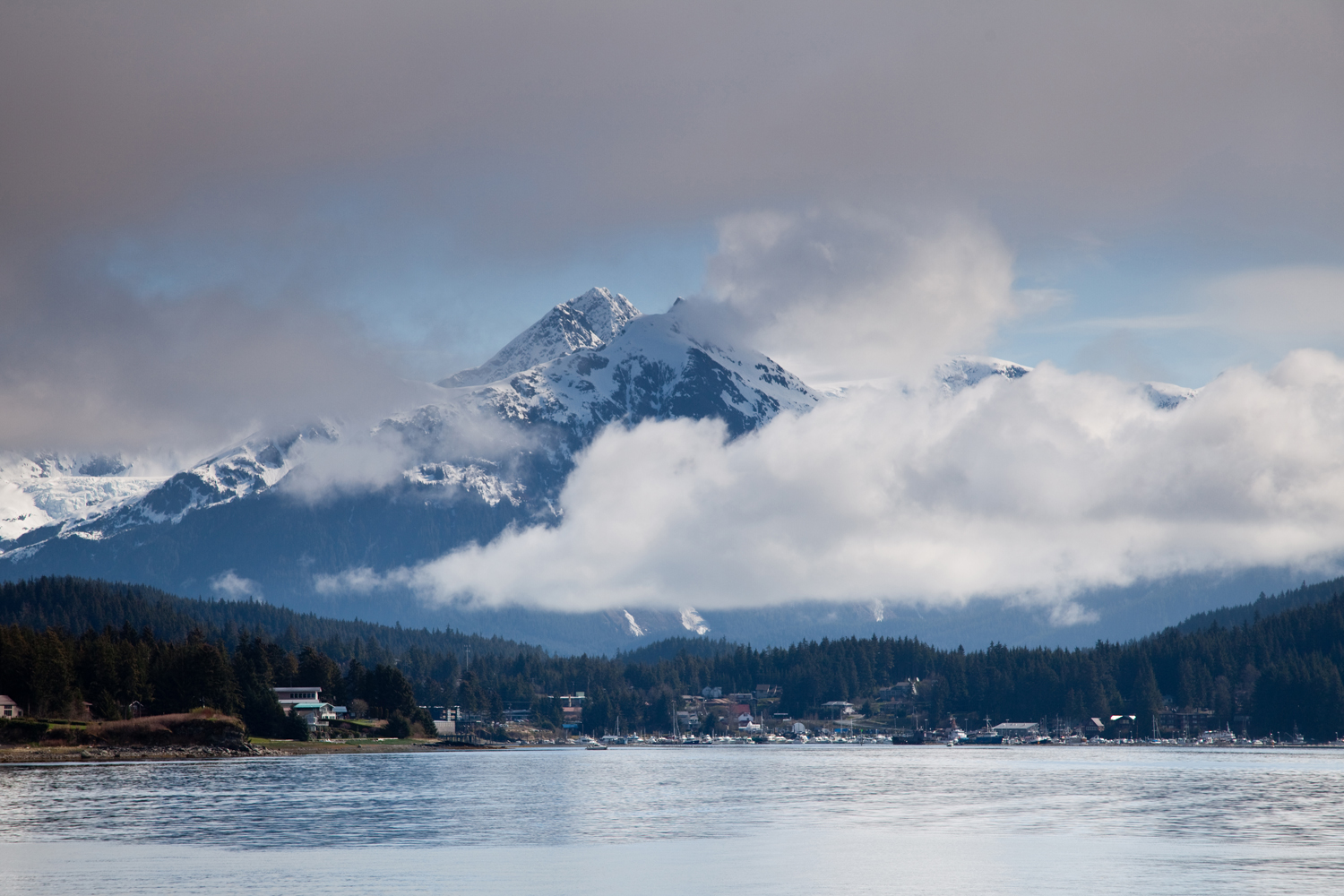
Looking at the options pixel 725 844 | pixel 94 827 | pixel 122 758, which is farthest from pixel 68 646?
pixel 725 844

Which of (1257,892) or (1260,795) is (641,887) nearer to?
(1257,892)

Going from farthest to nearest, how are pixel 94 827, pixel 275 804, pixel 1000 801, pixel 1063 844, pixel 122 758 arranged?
pixel 122 758, pixel 1000 801, pixel 275 804, pixel 94 827, pixel 1063 844

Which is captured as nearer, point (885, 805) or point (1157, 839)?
point (1157, 839)

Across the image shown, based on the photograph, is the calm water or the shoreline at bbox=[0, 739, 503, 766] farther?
the shoreline at bbox=[0, 739, 503, 766]

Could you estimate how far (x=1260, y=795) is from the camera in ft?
383

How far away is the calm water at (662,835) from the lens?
63.1 meters

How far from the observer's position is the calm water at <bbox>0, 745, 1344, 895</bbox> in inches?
2483

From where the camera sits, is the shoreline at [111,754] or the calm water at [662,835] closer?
the calm water at [662,835]

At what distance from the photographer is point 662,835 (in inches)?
3351

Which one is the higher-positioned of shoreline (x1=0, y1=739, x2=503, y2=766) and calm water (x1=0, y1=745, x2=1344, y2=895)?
shoreline (x1=0, y1=739, x2=503, y2=766)

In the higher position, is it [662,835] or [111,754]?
[111,754]

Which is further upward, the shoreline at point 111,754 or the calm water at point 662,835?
the shoreline at point 111,754

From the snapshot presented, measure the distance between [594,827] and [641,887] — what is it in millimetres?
29592

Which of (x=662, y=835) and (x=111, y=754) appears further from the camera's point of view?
(x=111, y=754)
